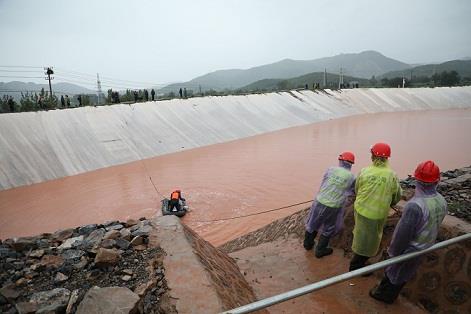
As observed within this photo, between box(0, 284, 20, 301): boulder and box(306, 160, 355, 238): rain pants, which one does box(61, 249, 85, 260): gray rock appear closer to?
box(0, 284, 20, 301): boulder

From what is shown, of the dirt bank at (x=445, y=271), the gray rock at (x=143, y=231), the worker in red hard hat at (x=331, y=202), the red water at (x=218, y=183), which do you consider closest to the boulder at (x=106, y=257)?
the gray rock at (x=143, y=231)

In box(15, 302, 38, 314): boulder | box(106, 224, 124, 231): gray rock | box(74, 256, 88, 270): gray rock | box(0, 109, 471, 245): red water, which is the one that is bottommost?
box(0, 109, 471, 245): red water

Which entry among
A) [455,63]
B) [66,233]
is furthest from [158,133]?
[455,63]

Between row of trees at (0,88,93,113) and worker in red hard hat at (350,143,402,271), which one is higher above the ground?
row of trees at (0,88,93,113)

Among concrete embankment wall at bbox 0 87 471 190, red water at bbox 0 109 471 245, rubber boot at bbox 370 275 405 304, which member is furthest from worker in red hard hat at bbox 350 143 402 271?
concrete embankment wall at bbox 0 87 471 190

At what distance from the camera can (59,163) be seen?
11594 mm

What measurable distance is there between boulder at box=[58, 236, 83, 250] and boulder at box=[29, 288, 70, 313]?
0.79 meters

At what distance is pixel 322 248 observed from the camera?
13.7 feet

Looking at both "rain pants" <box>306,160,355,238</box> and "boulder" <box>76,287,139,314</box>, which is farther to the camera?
"rain pants" <box>306,160,355,238</box>

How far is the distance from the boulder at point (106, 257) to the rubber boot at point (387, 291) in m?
2.74

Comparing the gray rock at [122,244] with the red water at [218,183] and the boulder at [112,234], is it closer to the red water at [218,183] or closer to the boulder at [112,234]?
the boulder at [112,234]

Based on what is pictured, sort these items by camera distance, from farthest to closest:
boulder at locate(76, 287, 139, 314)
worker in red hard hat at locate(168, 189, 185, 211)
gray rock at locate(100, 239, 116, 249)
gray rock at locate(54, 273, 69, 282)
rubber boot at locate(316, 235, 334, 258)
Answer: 1. worker in red hard hat at locate(168, 189, 185, 211)
2. rubber boot at locate(316, 235, 334, 258)
3. gray rock at locate(100, 239, 116, 249)
4. gray rock at locate(54, 273, 69, 282)
5. boulder at locate(76, 287, 139, 314)

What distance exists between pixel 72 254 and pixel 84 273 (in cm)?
37

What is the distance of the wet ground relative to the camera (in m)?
3.22
